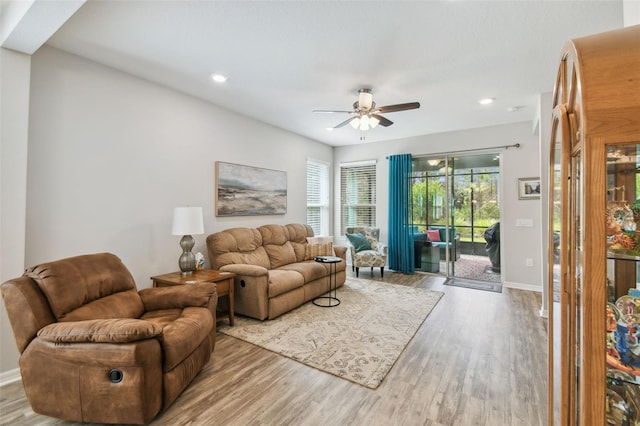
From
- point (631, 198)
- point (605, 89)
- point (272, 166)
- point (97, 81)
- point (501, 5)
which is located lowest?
point (631, 198)

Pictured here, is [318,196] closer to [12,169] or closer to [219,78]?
[219,78]

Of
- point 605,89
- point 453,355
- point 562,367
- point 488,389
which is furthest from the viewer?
point 453,355

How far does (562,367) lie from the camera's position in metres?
1.15

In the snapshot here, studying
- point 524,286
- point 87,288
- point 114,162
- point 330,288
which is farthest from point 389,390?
point 524,286

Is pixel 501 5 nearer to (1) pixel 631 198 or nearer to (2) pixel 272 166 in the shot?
(1) pixel 631 198

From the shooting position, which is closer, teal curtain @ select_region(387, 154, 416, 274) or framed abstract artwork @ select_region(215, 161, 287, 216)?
framed abstract artwork @ select_region(215, 161, 287, 216)

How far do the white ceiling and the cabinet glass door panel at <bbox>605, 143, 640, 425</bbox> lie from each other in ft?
5.35

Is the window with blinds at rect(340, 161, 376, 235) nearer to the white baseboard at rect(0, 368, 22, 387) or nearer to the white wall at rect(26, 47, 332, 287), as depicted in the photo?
the white wall at rect(26, 47, 332, 287)

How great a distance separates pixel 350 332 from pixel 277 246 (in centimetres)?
191

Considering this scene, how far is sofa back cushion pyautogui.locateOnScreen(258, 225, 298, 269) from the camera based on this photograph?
4315 millimetres

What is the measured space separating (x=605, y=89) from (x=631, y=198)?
Answer: 42cm

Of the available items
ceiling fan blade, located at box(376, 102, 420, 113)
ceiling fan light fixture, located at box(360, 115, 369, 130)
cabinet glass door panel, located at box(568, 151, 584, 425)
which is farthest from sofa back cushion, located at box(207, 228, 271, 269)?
cabinet glass door panel, located at box(568, 151, 584, 425)

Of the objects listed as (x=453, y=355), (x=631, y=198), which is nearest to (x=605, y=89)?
(x=631, y=198)

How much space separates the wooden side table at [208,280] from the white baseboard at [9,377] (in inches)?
44.1
